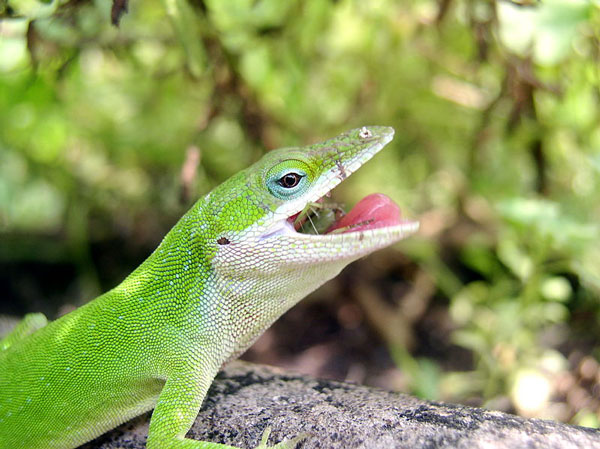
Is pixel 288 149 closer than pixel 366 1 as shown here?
Yes

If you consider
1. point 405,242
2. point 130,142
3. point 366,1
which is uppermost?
point 366,1

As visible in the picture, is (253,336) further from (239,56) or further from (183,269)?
(239,56)

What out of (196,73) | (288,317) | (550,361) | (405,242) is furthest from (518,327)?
(196,73)

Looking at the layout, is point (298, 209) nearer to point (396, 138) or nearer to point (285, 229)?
point (285, 229)

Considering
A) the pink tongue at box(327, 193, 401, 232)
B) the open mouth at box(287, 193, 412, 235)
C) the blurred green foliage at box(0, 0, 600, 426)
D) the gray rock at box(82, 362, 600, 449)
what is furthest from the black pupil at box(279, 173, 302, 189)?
the blurred green foliage at box(0, 0, 600, 426)

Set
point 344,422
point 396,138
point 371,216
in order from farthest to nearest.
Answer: point 396,138
point 371,216
point 344,422

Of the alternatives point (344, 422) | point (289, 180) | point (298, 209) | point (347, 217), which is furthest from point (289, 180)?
point (344, 422)

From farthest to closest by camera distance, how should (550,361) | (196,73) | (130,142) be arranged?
(130,142)
(550,361)
(196,73)
